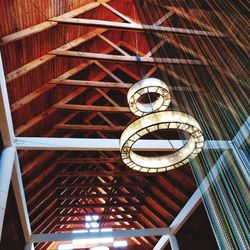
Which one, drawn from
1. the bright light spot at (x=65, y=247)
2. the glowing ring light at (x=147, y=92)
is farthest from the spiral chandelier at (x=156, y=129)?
the bright light spot at (x=65, y=247)

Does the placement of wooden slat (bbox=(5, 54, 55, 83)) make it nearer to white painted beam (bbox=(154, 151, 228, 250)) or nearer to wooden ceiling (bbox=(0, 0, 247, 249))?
wooden ceiling (bbox=(0, 0, 247, 249))

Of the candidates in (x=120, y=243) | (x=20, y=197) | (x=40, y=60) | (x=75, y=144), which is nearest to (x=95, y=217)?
(x=120, y=243)

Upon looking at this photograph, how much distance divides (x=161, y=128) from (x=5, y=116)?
2584 mm

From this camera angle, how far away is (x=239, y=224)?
8.25ft

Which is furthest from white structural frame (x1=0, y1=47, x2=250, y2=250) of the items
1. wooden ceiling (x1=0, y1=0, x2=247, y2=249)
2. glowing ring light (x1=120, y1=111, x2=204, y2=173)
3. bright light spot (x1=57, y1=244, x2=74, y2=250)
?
bright light spot (x1=57, y1=244, x2=74, y2=250)

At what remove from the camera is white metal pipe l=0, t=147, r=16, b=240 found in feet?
14.0

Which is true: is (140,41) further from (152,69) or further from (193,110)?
(193,110)

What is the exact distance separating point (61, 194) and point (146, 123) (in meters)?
8.00

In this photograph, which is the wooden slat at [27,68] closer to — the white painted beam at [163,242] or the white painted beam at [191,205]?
the white painted beam at [191,205]

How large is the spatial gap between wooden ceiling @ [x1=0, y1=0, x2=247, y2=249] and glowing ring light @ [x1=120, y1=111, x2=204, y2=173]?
0.42 m

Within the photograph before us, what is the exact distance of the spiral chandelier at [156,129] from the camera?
9.64ft

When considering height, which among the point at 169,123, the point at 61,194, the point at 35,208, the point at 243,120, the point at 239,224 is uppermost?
the point at 61,194

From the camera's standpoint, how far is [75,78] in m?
7.09

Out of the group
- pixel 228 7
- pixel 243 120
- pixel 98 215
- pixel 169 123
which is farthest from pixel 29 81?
pixel 98 215
